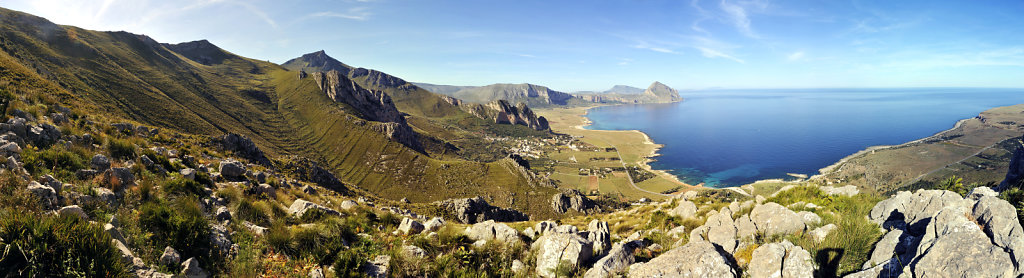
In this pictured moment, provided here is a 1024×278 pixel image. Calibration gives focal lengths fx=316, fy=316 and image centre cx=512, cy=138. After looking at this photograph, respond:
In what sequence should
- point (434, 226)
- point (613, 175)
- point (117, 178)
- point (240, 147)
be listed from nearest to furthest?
point (117, 178)
point (434, 226)
point (240, 147)
point (613, 175)

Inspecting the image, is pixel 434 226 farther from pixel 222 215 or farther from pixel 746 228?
pixel 746 228

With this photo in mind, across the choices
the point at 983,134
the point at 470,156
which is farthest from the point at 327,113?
the point at 983,134

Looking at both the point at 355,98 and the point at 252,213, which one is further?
the point at 355,98

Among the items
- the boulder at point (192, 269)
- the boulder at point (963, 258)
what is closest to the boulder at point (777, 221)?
the boulder at point (963, 258)

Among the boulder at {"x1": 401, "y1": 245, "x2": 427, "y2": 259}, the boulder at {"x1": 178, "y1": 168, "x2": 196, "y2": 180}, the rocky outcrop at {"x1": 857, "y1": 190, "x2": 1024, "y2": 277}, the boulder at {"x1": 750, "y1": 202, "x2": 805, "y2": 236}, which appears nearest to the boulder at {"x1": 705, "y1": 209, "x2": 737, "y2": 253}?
the boulder at {"x1": 750, "y1": 202, "x2": 805, "y2": 236}

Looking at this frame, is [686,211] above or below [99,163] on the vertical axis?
below

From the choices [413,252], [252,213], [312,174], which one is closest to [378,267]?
[413,252]
